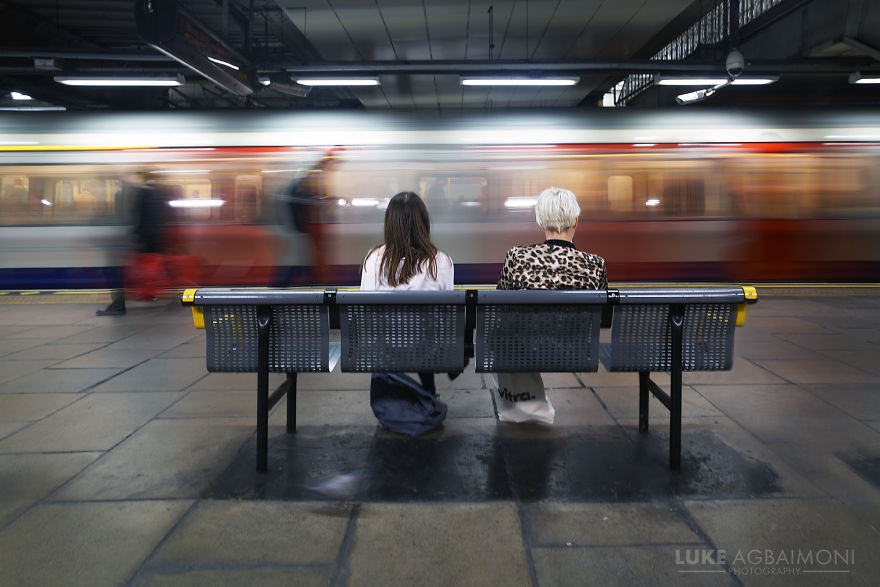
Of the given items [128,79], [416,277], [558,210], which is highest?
[128,79]

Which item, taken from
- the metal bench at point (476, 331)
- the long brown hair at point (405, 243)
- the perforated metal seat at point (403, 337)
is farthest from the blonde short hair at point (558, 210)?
the perforated metal seat at point (403, 337)

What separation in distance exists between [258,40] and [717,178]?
11121mm

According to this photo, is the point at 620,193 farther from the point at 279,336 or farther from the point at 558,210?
the point at 279,336

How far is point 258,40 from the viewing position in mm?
13922

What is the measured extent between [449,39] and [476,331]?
10087 millimetres

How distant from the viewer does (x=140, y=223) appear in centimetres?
804

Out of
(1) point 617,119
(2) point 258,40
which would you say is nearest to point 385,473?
(1) point 617,119

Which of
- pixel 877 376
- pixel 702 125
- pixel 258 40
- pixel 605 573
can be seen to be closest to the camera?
pixel 605 573

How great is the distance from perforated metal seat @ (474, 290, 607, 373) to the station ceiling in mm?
5760

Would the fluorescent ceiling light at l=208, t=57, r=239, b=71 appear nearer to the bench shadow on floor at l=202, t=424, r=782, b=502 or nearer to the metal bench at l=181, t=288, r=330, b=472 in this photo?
the metal bench at l=181, t=288, r=330, b=472

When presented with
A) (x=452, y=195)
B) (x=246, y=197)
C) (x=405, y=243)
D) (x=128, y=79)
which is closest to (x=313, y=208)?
(x=246, y=197)

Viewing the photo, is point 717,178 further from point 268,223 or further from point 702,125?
point 268,223

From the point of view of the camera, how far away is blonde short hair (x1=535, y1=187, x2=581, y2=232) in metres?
3.23

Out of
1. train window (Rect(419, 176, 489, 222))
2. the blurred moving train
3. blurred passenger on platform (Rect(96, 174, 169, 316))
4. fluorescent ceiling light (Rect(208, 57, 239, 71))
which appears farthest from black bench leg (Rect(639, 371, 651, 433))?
blurred passenger on platform (Rect(96, 174, 169, 316))
